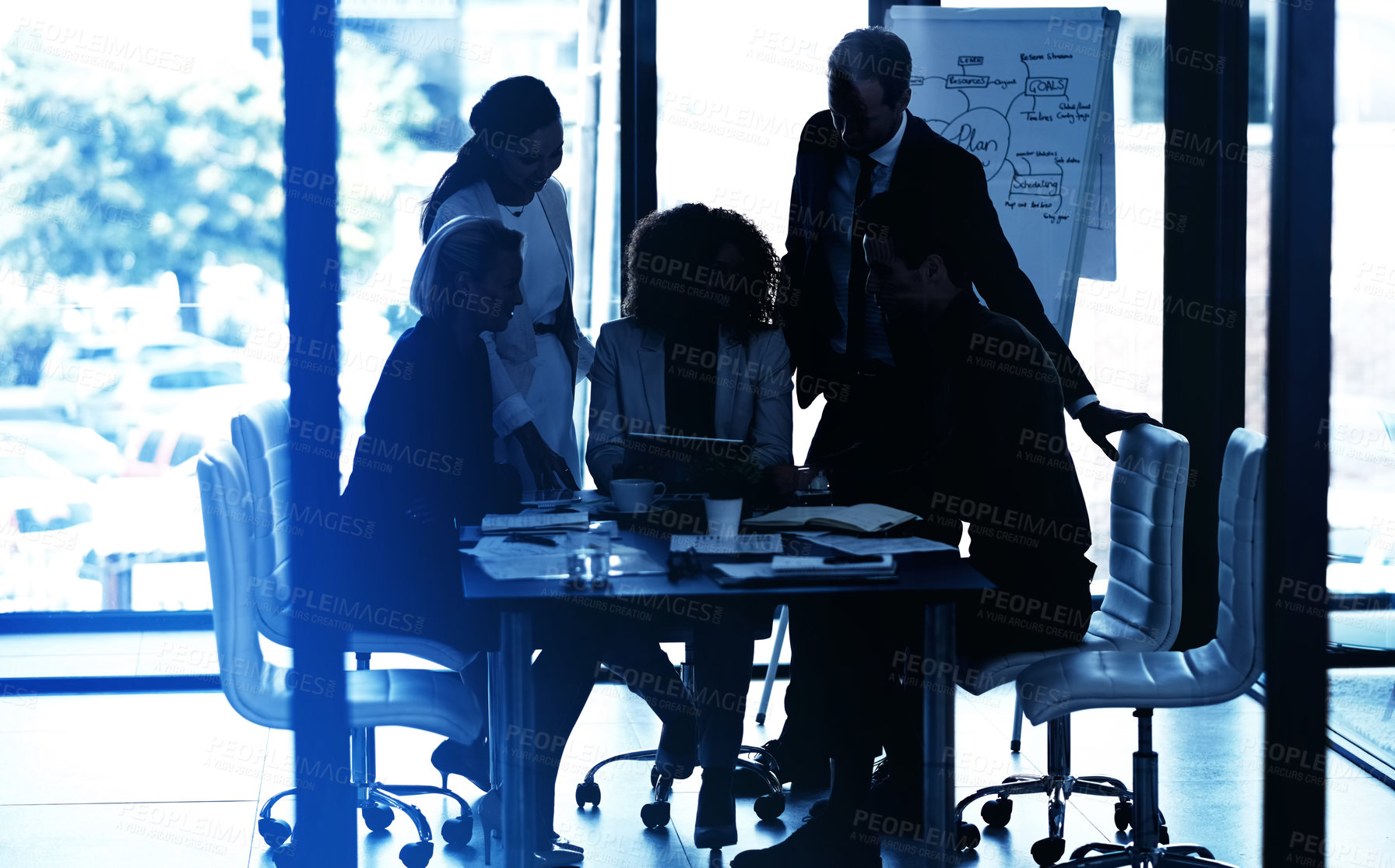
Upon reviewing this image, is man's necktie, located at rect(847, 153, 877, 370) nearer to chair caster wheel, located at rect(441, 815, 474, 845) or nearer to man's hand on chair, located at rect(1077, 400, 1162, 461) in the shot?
man's hand on chair, located at rect(1077, 400, 1162, 461)

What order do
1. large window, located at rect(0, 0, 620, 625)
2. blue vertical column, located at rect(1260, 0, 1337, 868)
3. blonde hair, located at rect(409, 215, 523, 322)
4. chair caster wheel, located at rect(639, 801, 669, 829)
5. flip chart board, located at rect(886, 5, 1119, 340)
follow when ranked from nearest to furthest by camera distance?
blue vertical column, located at rect(1260, 0, 1337, 868) → blonde hair, located at rect(409, 215, 523, 322) → chair caster wheel, located at rect(639, 801, 669, 829) → flip chart board, located at rect(886, 5, 1119, 340) → large window, located at rect(0, 0, 620, 625)

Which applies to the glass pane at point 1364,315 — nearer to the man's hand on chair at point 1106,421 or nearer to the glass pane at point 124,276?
the man's hand on chair at point 1106,421

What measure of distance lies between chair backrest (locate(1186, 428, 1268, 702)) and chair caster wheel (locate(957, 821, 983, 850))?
0.60m

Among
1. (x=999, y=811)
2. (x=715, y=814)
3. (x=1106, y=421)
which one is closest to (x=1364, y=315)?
(x=1106, y=421)

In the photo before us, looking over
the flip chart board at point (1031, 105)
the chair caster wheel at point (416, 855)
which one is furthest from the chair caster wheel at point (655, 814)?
the flip chart board at point (1031, 105)

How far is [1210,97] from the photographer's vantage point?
12.7ft

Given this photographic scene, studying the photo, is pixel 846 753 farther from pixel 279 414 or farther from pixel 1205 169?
pixel 1205 169

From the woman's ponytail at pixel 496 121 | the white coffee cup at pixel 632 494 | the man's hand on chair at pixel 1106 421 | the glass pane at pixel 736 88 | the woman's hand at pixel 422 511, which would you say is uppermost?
the glass pane at pixel 736 88

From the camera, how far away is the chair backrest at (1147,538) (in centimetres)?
243

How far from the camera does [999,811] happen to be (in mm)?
2818

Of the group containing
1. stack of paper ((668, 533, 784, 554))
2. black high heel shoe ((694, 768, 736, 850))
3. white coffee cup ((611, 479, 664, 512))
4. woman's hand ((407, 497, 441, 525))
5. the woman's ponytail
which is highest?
the woman's ponytail

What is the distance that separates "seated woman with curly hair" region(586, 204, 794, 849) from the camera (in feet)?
9.64

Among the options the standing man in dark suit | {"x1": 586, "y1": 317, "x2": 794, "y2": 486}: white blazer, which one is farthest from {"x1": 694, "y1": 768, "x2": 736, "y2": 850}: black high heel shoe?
{"x1": 586, "y1": 317, "x2": 794, "y2": 486}: white blazer

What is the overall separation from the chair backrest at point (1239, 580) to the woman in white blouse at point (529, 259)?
135 centimetres
